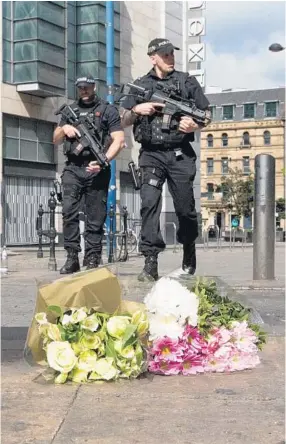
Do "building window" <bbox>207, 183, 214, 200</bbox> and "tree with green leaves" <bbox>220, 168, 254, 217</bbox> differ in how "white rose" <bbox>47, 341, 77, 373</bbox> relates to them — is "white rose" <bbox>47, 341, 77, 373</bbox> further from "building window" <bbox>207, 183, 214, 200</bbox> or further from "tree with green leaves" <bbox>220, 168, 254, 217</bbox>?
"building window" <bbox>207, 183, 214, 200</bbox>

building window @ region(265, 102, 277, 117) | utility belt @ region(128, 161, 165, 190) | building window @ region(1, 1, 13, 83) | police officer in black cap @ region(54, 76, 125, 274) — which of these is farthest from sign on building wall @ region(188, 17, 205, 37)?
building window @ region(265, 102, 277, 117)

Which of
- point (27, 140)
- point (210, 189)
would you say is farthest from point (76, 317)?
point (210, 189)

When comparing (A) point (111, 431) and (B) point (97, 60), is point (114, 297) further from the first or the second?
(B) point (97, 60)

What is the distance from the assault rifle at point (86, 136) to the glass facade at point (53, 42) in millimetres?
20615

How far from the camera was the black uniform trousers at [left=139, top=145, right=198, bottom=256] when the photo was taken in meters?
5.16

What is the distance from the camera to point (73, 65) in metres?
28.2

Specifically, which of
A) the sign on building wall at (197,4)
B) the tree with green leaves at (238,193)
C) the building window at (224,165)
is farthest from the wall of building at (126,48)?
the building window at (224,165)

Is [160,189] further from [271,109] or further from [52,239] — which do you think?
[271,109]

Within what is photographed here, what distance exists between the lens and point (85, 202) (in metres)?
5.67

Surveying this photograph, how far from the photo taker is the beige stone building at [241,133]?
309 ft

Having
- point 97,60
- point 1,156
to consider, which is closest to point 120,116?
point 1,156

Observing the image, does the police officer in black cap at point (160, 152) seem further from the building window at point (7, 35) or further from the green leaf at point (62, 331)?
the building window at point (7, 35)

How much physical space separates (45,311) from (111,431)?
106cm

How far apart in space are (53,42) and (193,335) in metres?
23.9
